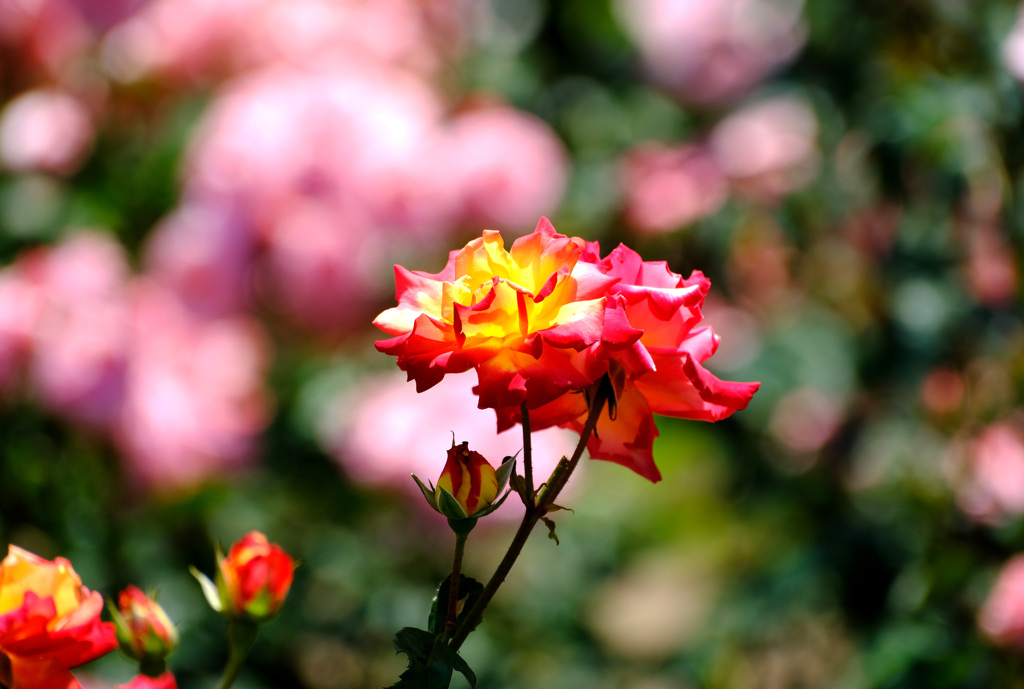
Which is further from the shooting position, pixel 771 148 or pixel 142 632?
pixel 771 148

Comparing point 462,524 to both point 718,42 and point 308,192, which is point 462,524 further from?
point 718,42

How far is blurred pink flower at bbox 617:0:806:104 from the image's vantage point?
113cm

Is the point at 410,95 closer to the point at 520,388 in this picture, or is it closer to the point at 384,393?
the point at 384,393

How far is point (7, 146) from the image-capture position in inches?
42.7

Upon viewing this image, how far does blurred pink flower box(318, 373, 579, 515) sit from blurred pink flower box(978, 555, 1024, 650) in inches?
14.8

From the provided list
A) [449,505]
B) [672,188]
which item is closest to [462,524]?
[449,505]

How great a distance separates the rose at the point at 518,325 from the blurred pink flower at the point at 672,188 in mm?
836

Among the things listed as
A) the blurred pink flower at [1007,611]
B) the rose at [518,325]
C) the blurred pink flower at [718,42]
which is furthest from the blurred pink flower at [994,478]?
the rose at [518,325]

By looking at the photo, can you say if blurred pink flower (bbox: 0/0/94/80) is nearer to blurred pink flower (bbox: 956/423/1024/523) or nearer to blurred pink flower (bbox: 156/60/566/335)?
blurred pink flower (bbox: 156/60/566/335)

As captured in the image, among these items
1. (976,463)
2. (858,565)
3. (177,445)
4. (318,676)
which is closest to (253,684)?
(318,676)

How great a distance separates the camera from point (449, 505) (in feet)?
0.91

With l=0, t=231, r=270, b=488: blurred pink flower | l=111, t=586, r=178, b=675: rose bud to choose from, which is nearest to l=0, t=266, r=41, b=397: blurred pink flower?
l=0, t=231, r=270, b=488: blurred pink flower

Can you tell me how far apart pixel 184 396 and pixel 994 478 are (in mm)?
704

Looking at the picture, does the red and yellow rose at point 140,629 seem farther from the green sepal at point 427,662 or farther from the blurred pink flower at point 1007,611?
the blurred pink flower at point 1007,611
